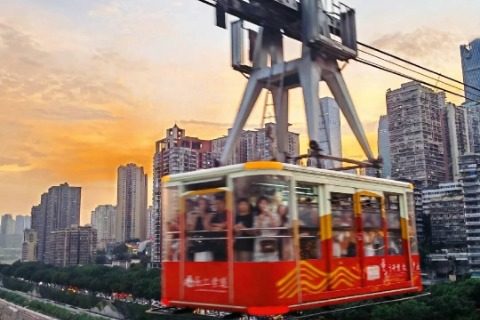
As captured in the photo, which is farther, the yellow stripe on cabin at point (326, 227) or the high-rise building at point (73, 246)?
the high-rise building at point (73, 246)

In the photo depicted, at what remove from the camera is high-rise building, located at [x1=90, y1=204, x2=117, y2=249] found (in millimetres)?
114500

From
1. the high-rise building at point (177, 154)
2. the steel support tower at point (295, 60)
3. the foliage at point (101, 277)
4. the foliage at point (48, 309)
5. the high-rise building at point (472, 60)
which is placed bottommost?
the foliage at point (48, 309)

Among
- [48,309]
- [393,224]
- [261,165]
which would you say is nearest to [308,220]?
[261,165]

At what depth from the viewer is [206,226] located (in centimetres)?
647

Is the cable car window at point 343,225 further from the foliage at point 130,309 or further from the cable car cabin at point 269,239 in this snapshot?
the foliage at point 130,309

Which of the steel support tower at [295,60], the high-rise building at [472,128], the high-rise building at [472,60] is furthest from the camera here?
the high-rise building at [472,60]

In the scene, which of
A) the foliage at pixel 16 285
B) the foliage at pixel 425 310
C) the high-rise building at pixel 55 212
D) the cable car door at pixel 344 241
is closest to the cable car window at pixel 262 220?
the cable car door at pixel 344 241

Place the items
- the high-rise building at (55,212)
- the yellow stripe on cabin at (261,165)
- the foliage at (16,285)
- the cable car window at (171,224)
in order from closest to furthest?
the yellow stripe on cabin at (261,165)
the cable car window at (171,224)
the foliage at (16,285)
the high-rise building at (55,212)

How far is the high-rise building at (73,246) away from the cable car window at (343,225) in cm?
8406

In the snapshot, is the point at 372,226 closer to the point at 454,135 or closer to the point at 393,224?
the point at 393,224

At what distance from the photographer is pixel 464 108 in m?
63.3

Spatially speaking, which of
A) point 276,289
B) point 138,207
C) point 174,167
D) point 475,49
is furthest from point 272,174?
point 475,49

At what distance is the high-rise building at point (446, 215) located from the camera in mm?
51188

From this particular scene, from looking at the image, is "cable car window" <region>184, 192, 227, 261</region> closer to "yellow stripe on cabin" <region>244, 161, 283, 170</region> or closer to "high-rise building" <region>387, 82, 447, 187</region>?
"yellow stripe on cabin" <region>244, 161, 283, 170</region>
